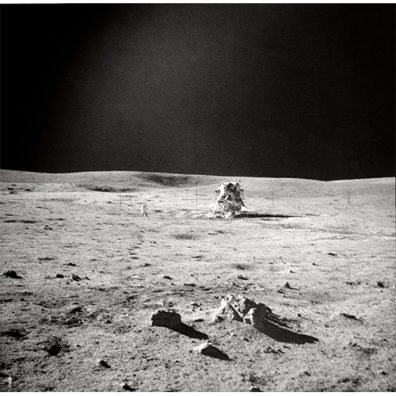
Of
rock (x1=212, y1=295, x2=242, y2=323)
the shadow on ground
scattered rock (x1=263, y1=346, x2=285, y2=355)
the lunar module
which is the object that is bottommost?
scattered rock (x1=263, y1=346, x2=285, y2=355)

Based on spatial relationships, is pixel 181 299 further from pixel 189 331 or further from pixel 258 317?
pixel 258 317

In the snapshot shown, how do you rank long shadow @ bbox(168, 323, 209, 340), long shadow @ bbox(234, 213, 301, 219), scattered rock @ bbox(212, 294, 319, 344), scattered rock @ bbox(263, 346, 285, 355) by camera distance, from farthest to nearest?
long shadow @ bbox(234, 213, 301, 219)
scattered rock @ bbox(212, 294, 319, 344)
long shadow @ bbox(168, 323, 209, 340)
scattered rock @ bbox(263, 346, 285, 355)

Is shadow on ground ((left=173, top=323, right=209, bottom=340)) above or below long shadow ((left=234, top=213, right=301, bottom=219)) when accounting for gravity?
below

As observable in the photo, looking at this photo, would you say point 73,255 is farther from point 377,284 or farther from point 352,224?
point 352,224

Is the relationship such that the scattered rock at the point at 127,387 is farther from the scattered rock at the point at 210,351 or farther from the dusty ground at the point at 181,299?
the scattered rock at the point at 210,351

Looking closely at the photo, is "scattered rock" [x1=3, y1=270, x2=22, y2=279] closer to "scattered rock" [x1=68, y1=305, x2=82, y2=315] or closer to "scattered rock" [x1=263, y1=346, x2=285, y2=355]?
"scattered rock" [x1=68, y1=305, x2=82, y2=315]

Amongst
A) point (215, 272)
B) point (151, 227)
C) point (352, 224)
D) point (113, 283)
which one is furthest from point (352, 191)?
point (113, 283)

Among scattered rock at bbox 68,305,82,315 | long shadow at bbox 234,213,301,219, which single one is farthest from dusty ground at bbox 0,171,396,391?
long shadow at bbox 234,213,301,219

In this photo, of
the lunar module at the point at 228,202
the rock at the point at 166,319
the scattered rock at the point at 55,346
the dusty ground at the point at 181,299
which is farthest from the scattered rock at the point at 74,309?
the lunar module at the point at 228,202

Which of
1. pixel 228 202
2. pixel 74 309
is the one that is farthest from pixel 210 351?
pixel 228 202
